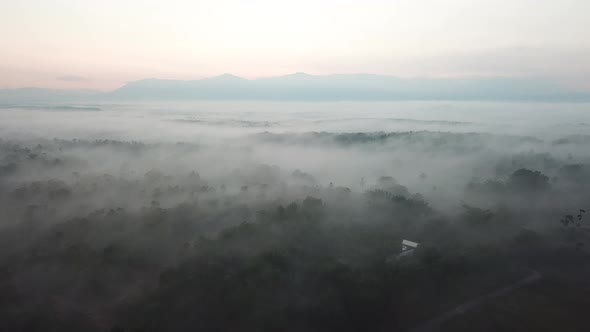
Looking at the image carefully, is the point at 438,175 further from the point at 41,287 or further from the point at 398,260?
the point at 41,287

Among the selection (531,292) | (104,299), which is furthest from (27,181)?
(531,292)

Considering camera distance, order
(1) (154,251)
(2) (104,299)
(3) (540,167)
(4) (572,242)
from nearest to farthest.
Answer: (2) (104,299)
(1) (154,251)
(4) (572,242)
(3) (540,167)

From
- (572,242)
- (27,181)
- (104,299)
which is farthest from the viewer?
(27,181)

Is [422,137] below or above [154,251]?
above

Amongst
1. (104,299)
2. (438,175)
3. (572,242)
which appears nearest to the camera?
(104,299)

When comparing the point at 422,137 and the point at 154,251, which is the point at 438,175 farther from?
the point at 154,251

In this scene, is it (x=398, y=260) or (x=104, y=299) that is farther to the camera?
(x=398, y=260)

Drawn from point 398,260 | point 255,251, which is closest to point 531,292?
point 398,260

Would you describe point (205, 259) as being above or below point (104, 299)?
above

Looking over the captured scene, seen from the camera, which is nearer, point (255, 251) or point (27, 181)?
point (255, 251)
